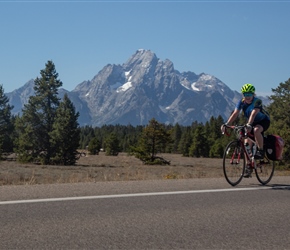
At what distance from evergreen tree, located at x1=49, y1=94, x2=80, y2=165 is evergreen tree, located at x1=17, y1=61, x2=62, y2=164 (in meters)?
0.83

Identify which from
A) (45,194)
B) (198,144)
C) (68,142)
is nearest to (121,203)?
(45,194)

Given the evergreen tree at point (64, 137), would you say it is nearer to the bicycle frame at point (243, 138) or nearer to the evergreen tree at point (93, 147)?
the evergreen tree at point (93, 147)

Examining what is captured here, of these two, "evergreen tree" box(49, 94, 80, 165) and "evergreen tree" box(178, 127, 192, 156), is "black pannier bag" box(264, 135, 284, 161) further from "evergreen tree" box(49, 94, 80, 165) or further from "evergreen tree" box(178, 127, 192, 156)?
"evergreen tree" box(178, 127, 192, 156)

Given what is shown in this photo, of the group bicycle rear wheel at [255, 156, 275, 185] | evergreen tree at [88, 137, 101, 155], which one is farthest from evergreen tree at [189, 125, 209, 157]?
bicycle rear wheel at [255, 156, 275, 185]

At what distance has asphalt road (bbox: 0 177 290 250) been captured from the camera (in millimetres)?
5199

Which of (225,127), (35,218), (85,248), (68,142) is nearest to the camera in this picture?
(85,248)

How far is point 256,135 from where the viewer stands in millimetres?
9539

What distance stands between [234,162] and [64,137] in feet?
176

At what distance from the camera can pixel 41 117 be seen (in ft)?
210

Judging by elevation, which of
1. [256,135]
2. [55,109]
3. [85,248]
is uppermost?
[55,109]

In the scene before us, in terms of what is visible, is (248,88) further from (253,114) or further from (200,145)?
(200,145)

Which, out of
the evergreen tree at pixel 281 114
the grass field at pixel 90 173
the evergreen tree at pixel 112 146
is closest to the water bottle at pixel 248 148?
the grass field at pixel 90 173

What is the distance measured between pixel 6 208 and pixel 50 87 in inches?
2379

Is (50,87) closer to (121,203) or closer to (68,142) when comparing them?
(68,142)
